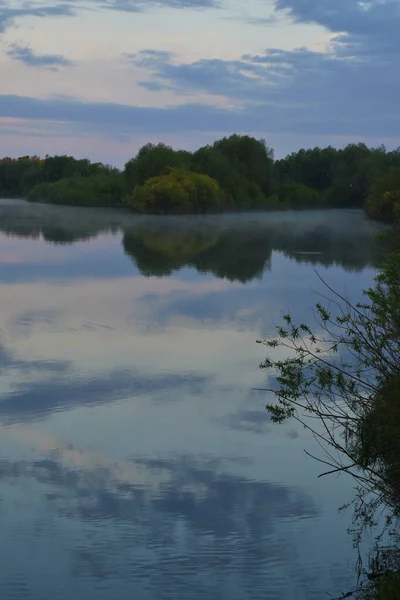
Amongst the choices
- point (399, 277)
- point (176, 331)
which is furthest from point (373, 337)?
point (176, 331)

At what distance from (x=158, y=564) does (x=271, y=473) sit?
6.12ft

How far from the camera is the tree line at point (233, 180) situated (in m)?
55.6

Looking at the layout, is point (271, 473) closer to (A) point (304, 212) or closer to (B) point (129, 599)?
(B) point (129, 599)

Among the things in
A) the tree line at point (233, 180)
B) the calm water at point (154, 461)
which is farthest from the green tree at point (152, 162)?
the calm water at point (154, 461)

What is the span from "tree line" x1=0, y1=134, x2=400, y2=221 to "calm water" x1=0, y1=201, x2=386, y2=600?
34975mm

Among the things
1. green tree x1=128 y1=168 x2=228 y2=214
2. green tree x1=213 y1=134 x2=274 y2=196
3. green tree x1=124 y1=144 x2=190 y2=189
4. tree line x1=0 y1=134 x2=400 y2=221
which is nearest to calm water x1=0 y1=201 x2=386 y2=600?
tree line x1=0 y1=134 x2=400 y2=221

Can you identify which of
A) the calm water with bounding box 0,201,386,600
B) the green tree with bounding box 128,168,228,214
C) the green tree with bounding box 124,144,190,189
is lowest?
the calm water with bounding box 0,201,386,600

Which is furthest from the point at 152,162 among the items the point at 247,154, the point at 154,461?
the point at 154,461

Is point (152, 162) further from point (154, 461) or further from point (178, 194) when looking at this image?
point (154, 461)

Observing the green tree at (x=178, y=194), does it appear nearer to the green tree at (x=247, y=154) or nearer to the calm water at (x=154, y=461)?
the green tree at (x=247, y=154)

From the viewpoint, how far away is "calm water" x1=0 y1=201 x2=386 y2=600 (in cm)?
596

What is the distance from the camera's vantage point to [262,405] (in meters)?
9.84

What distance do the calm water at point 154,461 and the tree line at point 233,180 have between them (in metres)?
35.0

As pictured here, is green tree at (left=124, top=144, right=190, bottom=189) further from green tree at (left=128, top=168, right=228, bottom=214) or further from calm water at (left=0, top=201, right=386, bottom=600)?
calm water at (left=0, top=201, right=386, bottom=600)
